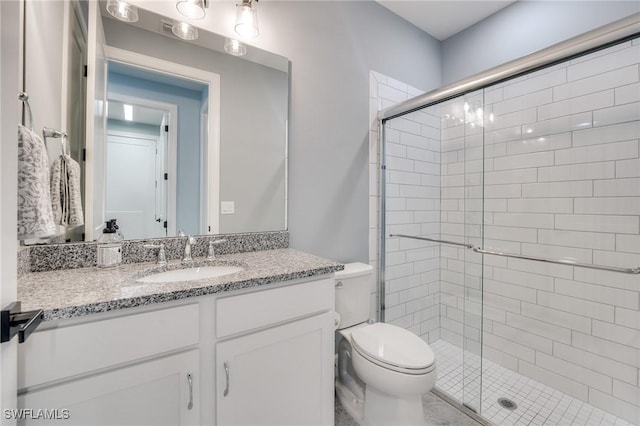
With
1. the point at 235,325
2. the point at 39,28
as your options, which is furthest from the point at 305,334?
the point at 39,28

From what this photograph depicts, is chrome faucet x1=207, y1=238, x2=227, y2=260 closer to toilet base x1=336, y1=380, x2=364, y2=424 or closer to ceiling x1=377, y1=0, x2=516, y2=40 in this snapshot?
toilet base x1=336, y1=380, x2=364, y2=424

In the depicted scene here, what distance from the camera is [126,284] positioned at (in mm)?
922

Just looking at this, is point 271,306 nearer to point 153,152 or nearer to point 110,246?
point 110,246

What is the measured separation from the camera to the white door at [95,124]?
115 cm

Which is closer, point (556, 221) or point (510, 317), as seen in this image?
point (556, 221)

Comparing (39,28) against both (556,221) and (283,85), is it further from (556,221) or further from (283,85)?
(556,221)

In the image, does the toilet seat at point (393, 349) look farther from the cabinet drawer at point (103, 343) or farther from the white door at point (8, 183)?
the white door at point (8, 183)

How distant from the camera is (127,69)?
1.25 metres

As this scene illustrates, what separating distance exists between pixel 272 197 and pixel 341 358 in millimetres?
1054

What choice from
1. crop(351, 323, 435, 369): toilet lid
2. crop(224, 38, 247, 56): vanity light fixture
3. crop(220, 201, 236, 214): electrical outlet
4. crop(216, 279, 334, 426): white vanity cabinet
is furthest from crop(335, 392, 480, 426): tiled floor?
crop(224, 38, 247, 56): vanity light fixture

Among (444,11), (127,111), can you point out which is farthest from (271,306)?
(444,11)

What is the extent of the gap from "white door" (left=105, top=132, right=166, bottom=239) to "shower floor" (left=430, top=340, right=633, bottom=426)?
1.95 m

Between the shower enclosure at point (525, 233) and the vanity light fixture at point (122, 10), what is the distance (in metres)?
1.54

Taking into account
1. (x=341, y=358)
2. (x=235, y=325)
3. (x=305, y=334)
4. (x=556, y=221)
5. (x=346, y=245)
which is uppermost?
(x=556, y=221)
